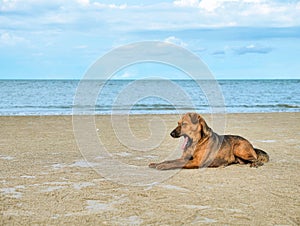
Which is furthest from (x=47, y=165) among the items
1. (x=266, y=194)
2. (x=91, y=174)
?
(x=266, y=194)

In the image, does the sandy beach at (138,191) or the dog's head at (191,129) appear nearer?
the sandy beach at (138,191)

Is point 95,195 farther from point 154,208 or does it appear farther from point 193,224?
point 193,224

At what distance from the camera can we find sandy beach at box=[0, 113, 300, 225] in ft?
16.3

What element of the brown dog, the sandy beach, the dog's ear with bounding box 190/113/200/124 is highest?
the dog's ear with bounding box 190/113/200/124

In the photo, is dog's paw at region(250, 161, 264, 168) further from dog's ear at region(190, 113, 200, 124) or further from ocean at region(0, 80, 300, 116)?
ocean at region(0, 80, 300, 116)

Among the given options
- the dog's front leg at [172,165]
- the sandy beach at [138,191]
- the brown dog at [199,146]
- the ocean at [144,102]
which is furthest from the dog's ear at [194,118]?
the ocean at [144,102]

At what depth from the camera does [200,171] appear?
7465 millimetres

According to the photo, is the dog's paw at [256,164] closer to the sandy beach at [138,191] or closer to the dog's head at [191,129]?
the sandy beach at [138,191]

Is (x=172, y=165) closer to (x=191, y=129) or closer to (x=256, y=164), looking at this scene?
(x=191, y=129)

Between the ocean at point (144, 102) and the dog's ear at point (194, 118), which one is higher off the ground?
the dog's ear at point (194, 118)

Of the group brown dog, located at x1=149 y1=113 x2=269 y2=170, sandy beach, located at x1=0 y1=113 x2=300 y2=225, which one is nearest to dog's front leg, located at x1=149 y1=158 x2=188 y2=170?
brown dog, located at x1=149 y1=113 x2=269 y2=170

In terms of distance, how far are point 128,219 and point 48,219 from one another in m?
0.85

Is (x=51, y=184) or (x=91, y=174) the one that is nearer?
(x=51, y=184)

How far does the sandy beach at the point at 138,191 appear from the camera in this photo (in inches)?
196
